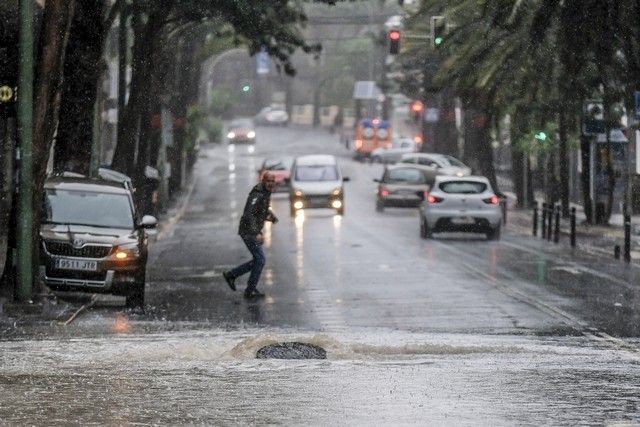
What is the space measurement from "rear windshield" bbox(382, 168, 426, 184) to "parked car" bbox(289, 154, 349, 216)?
6.85 feet

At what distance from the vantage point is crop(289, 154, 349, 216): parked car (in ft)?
170

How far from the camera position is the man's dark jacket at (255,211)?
24.2 metres

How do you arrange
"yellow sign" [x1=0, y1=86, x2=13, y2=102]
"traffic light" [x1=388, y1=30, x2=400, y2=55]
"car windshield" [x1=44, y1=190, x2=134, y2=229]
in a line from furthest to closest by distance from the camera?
1. "traffic light" [x1=388, y1=30, x2=400, y2=55]
2. "car windshield" [x1=44, y1=190, x2=134, y2=229]
3. "yellow sign" [x1=0, y1=86, x2=13, y2=102]

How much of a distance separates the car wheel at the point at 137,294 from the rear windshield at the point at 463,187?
59.2 ft

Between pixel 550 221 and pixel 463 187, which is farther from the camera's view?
pixel 463 187

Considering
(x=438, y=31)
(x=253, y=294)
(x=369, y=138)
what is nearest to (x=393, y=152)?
(x=369, y=138)

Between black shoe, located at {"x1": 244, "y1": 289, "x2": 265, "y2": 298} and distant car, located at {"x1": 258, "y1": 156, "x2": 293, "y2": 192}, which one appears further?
distant car, located at {"x1": 258, "y1": 156, "x2": 293, "y2": 192}

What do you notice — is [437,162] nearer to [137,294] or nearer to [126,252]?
[126,252]

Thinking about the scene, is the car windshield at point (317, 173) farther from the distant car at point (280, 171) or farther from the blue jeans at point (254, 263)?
the blue jeans at point (254, 263)

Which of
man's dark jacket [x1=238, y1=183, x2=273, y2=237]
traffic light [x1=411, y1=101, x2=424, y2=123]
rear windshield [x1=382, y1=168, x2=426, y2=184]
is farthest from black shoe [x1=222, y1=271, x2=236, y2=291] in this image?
traffic light [x1=411, y1=101, x2=424, y2=123]

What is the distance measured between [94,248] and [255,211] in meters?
2.69

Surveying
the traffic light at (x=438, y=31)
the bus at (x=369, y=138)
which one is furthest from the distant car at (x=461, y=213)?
the bus at (x=369, y=138)

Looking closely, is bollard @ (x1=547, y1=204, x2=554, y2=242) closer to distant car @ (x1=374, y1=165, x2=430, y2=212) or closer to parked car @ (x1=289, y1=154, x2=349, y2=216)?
parked car @ (x1=289, y1=154, x2=349, y2=216)

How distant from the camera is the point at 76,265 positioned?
2256 cm
